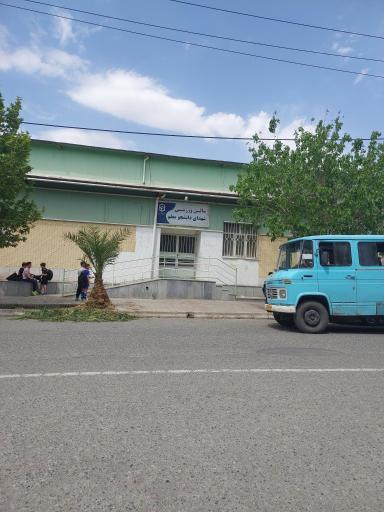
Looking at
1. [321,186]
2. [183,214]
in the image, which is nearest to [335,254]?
[321,186]

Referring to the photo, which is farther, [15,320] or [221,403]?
[15,320]

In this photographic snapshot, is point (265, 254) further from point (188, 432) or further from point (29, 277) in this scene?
point (188, 432)

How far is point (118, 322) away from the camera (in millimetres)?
12438

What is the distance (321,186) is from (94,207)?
9.91 m

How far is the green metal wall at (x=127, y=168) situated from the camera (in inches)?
846

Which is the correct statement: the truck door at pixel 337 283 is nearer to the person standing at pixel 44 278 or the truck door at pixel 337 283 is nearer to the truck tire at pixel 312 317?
the truck tire at pixel 312 317

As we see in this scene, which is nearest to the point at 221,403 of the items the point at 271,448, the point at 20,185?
the point at 271,448

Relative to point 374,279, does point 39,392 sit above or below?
below

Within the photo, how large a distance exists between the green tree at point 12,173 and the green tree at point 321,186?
7247 millimetres

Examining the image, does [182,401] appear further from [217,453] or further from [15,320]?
[15,320]

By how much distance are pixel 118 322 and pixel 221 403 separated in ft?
25.4

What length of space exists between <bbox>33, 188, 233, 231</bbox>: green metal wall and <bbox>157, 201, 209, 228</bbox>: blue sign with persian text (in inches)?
19.6

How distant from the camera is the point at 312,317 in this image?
1136 centimetres

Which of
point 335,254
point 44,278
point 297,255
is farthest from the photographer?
point 44,278
